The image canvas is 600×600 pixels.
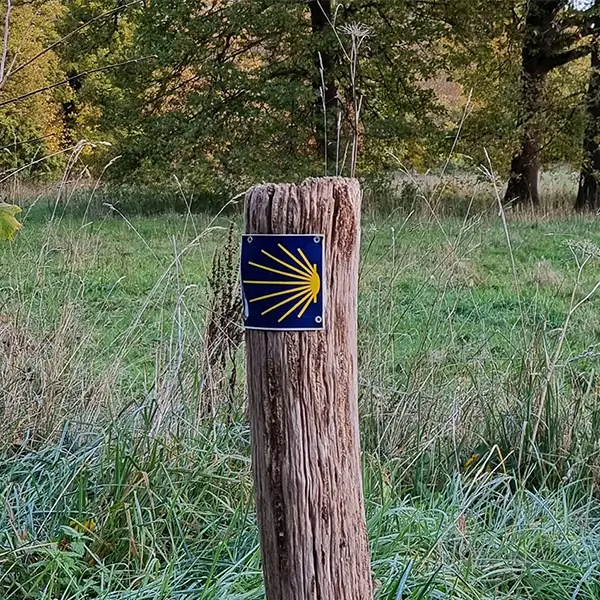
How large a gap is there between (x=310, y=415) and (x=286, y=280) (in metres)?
0.26

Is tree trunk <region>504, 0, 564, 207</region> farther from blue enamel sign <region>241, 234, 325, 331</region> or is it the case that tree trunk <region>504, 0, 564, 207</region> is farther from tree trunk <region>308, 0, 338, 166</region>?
blue enamel sign <region>241, 234, 325, 331</region>

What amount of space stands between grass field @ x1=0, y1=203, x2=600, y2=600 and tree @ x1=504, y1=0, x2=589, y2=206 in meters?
9.31

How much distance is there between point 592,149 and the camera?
41.2ft

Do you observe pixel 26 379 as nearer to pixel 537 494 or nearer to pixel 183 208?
pixel 537 494

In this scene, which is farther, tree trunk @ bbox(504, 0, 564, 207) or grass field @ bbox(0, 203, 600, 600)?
tree trunk @ bbox(504, 0, 564, 207)

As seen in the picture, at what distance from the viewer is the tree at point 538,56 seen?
12107 millimetres

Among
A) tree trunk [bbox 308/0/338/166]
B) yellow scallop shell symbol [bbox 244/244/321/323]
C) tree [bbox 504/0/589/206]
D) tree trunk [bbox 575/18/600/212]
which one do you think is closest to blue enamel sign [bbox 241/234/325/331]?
yellow scallop shell symbol [bbox 244/244/321/323]

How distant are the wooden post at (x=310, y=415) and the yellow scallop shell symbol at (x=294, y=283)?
0.12 ft

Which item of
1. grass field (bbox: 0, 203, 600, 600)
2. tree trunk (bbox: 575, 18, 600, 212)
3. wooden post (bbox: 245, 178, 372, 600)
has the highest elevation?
tree trunk (bbox: 575, 18, 600, 212)

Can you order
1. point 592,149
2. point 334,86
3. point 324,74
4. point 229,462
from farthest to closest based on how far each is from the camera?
point 334,86 < point 592,149 < point 324,74 < point 229,462

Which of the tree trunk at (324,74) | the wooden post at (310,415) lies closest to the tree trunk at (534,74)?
the tree trunk at (324,74)

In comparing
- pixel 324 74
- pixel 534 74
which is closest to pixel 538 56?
pixel 534 74

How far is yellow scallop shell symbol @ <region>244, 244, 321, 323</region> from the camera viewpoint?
1.30 meters

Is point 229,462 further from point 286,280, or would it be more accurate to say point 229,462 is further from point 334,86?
point 334,86
